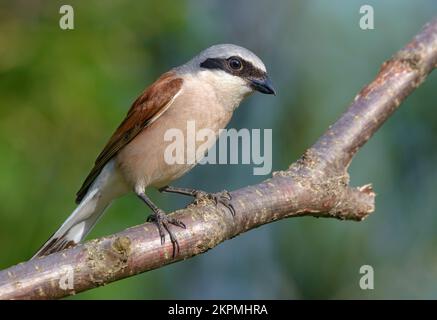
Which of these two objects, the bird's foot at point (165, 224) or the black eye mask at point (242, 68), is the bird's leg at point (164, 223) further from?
the black eye mask at point (242, 68)

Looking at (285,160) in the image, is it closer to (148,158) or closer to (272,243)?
(272,243)

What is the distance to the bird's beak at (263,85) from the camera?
3904mm

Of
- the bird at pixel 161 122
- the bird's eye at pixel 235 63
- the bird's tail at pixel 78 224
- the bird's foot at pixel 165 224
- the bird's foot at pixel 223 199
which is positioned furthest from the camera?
the bird's eye at pixel 235 63

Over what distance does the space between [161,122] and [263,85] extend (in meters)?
0.61

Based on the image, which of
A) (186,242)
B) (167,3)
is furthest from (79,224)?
(167,3)

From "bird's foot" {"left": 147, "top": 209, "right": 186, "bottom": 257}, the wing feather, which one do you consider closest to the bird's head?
the wing feather

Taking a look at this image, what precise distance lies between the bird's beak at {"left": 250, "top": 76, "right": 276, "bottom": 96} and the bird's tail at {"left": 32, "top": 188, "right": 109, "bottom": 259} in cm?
109

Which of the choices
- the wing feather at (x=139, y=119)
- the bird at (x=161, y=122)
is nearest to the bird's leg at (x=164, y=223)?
the bird at (x=161, y=122)

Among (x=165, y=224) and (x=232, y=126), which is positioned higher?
(x=232, y=126)

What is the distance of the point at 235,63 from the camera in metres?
4.00

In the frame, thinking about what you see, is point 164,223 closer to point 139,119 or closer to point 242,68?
point 139,119

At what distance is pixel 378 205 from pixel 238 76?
2143mm

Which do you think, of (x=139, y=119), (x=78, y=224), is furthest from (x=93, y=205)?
(x=139, y=119)

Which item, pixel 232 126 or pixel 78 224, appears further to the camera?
pixel 232 126
